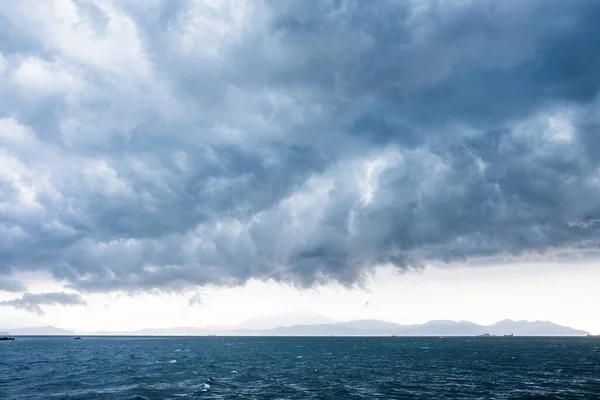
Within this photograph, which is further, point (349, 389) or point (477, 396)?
point (349, 389)

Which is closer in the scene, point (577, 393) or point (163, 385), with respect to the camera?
point (577, 393)

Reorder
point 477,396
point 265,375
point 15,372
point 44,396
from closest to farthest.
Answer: point 477,396, point 44,396, point 265,375, point 15,372

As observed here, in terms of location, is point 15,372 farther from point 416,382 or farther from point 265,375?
point 416,382

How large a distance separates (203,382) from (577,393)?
72.8 m

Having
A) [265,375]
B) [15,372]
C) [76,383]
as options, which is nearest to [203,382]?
[265,375]

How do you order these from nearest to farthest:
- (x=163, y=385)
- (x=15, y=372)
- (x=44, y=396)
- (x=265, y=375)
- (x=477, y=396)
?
(x=477, y=396) → (x=44, y=396) → (x=163, y=385) → (x=265, y=375) → (x=15, y=372)

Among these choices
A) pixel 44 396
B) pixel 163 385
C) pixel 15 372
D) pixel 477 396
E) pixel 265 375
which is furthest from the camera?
pixel 15 372

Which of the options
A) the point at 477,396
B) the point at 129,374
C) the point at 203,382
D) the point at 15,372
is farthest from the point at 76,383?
the point at 477,396

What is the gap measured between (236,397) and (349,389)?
22.3 metres

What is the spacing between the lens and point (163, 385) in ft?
315

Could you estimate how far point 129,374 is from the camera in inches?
4641

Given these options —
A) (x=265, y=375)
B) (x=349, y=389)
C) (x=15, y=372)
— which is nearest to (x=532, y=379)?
(x=349, y=389)

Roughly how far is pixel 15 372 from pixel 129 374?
37.1 metres

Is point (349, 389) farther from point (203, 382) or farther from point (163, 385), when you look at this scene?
point (163, 385)
